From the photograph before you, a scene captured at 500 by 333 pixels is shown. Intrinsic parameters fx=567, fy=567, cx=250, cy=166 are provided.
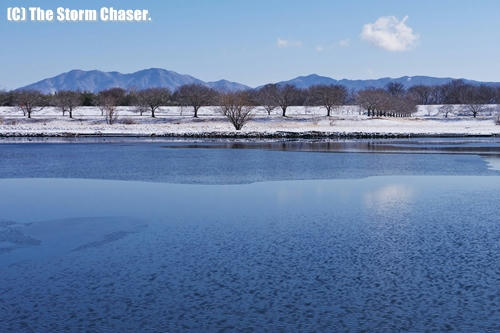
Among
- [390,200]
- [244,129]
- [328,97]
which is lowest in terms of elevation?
[390,200]

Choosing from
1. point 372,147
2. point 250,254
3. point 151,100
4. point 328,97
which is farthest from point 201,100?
point 250,254

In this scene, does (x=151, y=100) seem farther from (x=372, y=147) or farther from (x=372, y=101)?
(x=372, y=147)

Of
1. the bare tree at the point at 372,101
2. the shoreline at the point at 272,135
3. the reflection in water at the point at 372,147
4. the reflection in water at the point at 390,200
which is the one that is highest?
A: the bare tree at the point at 372,101

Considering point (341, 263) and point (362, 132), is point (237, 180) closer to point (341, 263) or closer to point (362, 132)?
point (341, 263)

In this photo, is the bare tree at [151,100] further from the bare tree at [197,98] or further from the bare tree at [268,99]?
the bare tree at [268,99]

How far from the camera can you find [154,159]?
133 feet

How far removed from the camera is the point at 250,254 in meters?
14.4

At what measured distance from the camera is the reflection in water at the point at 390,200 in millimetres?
20094

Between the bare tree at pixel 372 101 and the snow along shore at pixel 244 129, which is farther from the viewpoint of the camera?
the bare tree at pixel 372 101

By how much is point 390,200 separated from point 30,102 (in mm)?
112087

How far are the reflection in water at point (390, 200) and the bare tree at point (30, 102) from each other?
103051 millimetres

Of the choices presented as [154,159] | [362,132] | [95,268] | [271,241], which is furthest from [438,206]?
[362,132]

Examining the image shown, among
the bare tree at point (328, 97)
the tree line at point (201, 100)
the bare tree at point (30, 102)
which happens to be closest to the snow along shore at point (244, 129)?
the tree line at point (201, 100)

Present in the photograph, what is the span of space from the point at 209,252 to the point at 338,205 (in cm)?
791
